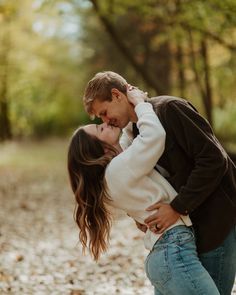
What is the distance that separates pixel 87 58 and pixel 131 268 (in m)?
22.9

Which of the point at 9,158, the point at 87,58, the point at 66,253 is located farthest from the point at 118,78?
the point at 87,58

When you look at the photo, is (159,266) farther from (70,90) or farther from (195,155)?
(70,90)

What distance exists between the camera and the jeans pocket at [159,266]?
8.70ft

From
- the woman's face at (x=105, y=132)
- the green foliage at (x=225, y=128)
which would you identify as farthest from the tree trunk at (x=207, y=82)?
the woman's face at (x=105, y=132)

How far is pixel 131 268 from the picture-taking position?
6.03 meters

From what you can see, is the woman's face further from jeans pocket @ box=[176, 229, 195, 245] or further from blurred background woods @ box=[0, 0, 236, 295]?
blurred background woods @ box=[0, 0, 236, 295]

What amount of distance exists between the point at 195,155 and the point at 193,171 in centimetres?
9

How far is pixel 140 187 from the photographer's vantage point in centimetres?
A: 273

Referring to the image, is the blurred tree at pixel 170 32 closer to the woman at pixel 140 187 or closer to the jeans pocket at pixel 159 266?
the woman at pixel 140 187

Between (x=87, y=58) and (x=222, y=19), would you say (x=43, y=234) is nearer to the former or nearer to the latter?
(x=222, y=19)

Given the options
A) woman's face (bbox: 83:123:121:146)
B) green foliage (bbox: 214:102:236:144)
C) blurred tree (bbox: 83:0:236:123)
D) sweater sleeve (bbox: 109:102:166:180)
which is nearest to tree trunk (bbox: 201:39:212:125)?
blurred tree (bbox: 83:0:236:123)

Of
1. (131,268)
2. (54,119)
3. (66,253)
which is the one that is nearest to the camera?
(131,268)

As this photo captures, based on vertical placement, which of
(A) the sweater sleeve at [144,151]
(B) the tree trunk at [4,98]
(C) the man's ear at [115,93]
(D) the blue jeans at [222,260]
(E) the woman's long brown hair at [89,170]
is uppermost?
(C) the man's ear at [115,93]

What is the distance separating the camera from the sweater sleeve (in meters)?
2.65
